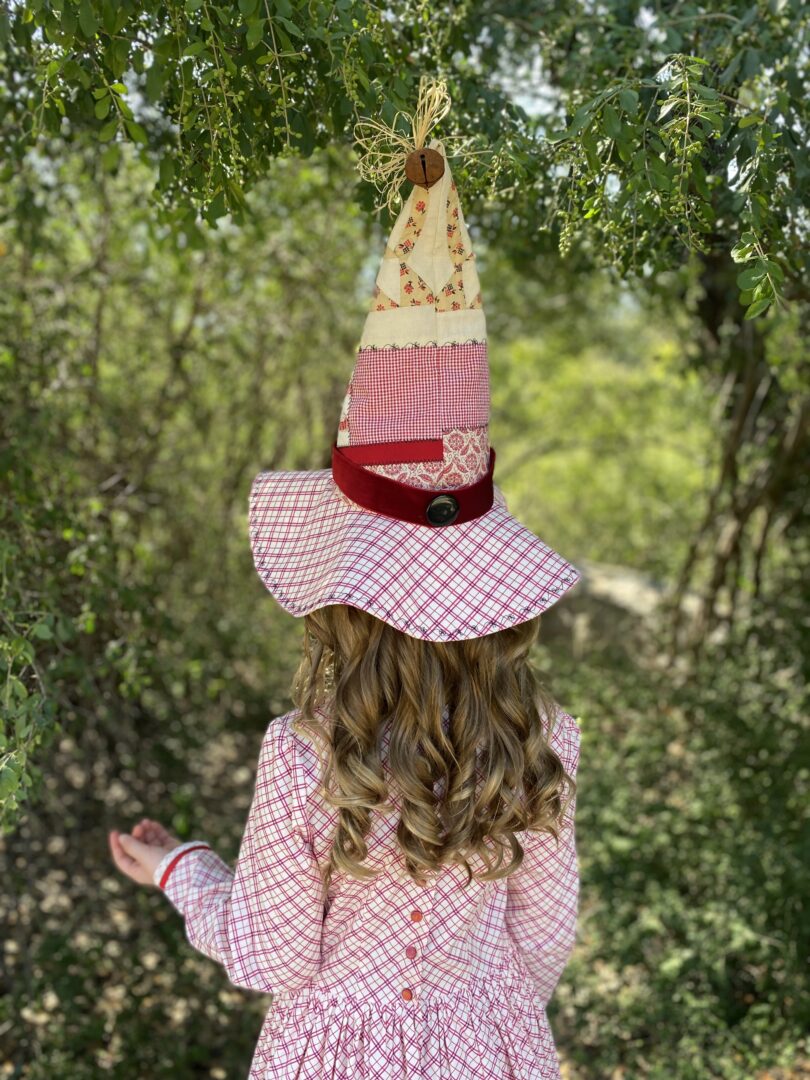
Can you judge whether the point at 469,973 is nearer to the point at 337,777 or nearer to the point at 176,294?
the point at 337,777

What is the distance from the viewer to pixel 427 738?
4.98 feet

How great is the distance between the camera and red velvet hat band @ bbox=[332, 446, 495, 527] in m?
1.49

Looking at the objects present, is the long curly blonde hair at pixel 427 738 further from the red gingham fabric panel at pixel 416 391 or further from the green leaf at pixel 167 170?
the green leaf at pixel 167 170

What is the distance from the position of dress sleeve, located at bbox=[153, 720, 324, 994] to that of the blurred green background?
0.38 meters

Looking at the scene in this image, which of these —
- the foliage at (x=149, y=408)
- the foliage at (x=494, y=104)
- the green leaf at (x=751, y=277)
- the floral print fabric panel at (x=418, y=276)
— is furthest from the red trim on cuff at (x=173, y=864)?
the green leaf at (x=751, y=277)

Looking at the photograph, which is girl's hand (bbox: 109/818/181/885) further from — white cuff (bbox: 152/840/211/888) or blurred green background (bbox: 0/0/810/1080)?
blurred green background (bbox: 0/0/810/1080)

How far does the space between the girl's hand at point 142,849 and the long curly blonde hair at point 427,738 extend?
17.2 inches

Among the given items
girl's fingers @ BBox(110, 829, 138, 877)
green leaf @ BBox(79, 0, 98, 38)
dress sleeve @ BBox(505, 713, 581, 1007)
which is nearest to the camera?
green leaf @ BBox(79, 0, 98, 38)

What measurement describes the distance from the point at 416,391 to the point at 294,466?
10.5 feet

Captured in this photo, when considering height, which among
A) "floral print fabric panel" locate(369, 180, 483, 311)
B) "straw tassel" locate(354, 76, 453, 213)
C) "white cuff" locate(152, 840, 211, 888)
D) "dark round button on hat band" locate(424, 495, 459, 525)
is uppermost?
"straw tassel" locate(354, 76, 453, 213)

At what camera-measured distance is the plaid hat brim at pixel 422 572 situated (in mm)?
1441

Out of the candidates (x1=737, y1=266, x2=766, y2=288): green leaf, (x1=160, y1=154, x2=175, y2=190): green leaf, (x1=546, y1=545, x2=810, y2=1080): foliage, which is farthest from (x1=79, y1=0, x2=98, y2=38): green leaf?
(x1=546, y1=545, x2=810, y2=1080): foliage

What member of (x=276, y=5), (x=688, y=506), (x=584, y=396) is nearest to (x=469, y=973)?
(x=276, y=5)

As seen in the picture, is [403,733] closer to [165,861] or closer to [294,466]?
[165,861]
